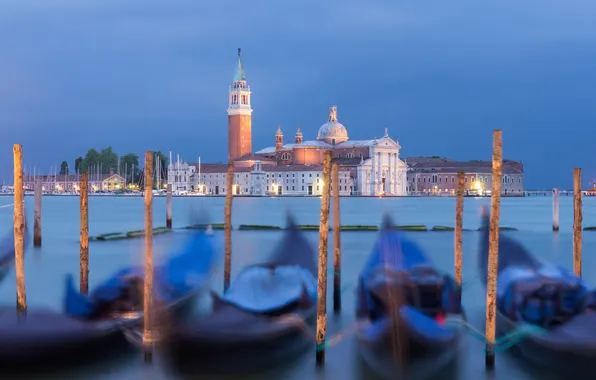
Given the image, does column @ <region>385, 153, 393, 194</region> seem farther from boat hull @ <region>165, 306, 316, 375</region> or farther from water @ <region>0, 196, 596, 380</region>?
boat hull @ <region>165, 306, 316, 375</region>

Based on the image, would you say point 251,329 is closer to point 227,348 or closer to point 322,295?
point 227,348

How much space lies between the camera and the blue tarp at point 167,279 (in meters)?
6.71

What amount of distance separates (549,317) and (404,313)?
1.70 metres

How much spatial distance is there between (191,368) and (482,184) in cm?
7465

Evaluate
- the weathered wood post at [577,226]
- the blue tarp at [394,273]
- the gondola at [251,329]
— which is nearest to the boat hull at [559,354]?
the blue tarp at [394,273]

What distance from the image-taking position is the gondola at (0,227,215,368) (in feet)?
18.8

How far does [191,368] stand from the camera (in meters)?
5.85

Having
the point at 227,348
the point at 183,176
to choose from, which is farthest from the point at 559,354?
the point at 183,176

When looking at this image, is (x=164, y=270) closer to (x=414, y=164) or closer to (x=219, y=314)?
(x=219, y=314)

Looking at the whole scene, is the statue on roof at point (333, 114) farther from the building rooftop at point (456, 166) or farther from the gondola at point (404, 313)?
the gondola at point (404, 313)

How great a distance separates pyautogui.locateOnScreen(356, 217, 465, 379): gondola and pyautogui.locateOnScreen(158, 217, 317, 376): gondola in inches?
21.9

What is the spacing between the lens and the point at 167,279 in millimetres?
7660

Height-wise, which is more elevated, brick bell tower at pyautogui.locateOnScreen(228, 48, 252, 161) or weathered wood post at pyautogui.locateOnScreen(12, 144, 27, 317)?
brick bell tower at pyautogui.locateOnScreen(228, 48, 252, 161)

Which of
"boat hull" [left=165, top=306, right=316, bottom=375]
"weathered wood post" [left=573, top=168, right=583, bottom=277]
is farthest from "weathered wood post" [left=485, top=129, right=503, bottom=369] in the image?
"weathered wood post" [left=573, top=168, right=583, bottom=277]
